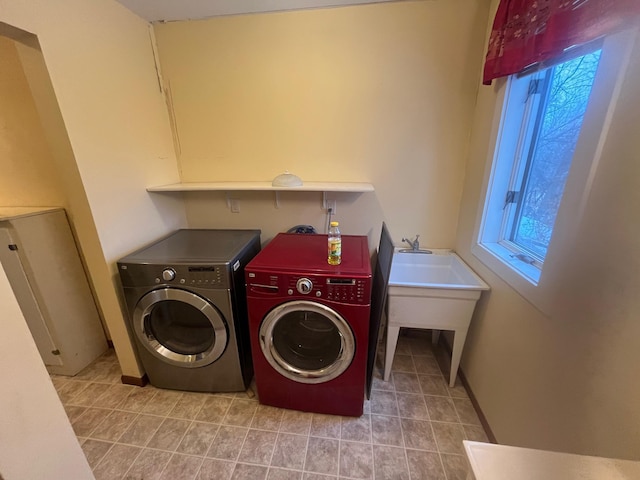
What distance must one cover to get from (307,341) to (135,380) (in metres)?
1.25

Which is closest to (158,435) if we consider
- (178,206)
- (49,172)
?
(178,206)

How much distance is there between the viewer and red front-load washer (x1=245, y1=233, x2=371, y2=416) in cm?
134

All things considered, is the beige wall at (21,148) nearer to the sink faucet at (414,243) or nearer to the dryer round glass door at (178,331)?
the dryer round glass door at (178,331)

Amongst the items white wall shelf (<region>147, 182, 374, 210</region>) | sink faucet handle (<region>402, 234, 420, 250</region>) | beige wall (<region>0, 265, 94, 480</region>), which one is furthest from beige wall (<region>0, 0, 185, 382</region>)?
sink faucet handle (<region>402, 234, 420, 250</region>)

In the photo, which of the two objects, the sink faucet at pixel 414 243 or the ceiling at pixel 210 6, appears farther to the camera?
the sink faucet at pixel 414 243

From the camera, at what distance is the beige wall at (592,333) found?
0.77 metres

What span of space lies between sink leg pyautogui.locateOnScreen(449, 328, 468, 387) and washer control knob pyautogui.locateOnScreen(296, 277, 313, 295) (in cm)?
103

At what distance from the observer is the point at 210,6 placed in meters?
1.64

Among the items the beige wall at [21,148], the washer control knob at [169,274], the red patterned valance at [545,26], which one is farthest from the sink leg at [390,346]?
the beige wall at [21,148]

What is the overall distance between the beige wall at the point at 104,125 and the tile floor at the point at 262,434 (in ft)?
0.95

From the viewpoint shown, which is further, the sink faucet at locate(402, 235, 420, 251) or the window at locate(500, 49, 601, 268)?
the sink faucet at locate(402, 235, 420, 251)

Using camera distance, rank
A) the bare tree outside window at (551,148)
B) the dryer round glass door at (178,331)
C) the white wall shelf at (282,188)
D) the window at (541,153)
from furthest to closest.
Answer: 1. the white wall shelf at (282,188)
2. the dryer round glass door at (178,331)
3. the bare tree outside window at (551,148)
4. the window at (541,153)

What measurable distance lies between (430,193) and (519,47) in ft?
3.07

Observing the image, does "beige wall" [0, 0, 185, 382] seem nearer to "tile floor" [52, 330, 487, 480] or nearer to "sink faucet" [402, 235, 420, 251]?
"tile floor" [52, 330, 487, 480]
